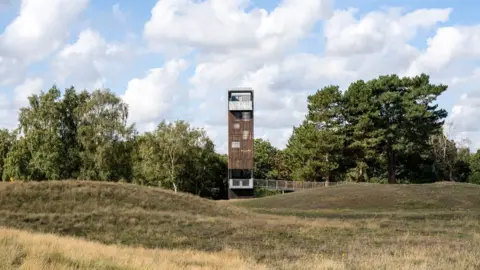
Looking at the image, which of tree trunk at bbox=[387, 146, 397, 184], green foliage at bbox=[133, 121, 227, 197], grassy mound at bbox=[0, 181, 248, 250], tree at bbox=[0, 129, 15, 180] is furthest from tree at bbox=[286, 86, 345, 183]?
tree at bbox=[0, 129, 15, 180]

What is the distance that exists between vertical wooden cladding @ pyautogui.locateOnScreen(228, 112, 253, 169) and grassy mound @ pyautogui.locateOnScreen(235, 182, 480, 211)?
2236cm

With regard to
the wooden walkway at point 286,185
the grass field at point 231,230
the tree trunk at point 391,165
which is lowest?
the grass field at point 231,230

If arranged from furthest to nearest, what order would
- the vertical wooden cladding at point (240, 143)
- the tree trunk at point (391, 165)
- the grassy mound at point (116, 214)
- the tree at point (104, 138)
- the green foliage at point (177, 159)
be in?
the tree trunk at point (391, 165) < the green foliage at point (177, 159) < the vertical wooden cladding at point (240, 143) < the tree at point (104, 138) < the grassy mound at point (116, 214)

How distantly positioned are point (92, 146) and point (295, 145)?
110 ft

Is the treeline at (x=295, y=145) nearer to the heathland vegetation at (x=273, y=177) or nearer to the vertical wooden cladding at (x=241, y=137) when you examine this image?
the heathland vegetation at (x=273, y=177)

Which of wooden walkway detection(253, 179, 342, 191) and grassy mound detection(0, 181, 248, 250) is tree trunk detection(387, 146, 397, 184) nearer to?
wooden walkway detection(253, 179, 342, 191)

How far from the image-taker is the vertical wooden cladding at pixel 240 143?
274 ft

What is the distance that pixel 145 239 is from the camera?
24359 mm

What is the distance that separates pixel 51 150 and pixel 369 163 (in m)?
52.9

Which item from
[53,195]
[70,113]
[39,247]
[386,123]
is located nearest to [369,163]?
[386,123]

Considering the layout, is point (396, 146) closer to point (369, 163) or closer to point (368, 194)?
point (369, 163)

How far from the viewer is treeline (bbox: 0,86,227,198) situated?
78875mm

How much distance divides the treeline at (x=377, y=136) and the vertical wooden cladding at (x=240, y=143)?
357 inches

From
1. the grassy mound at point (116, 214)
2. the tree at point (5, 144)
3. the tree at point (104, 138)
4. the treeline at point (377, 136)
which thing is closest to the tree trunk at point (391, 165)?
the treeline at point (377, 136)
